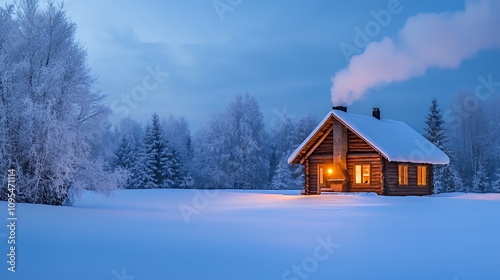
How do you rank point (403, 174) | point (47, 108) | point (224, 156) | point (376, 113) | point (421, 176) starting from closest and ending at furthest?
point (47, 108) → point (403, 174) → point (421, 176) → point (376, 113) → point (224, 156)

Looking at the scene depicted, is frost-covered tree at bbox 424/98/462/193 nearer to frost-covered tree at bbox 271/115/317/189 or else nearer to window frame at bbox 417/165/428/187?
frost-covered tree at bbox 271/115/317/189

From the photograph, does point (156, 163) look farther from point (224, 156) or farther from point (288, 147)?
point (288, 147)

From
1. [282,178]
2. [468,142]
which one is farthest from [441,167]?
[282,178]

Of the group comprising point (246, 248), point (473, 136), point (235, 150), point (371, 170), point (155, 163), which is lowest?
point (246, 248)

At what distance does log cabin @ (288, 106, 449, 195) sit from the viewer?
35.7 meters

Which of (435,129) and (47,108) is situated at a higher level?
(435,129)

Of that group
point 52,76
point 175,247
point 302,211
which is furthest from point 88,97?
point 175,247

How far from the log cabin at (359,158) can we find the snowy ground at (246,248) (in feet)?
57.6

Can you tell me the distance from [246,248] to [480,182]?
51.3 m

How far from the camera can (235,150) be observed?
63438 mm

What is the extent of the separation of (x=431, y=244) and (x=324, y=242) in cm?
255

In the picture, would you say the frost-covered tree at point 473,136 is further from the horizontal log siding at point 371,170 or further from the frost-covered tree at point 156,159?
the frost-covered tree at point 156,159

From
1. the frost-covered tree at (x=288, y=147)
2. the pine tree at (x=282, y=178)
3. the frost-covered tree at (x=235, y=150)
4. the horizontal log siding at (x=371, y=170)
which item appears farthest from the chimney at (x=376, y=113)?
the frost-covered tree at (x=235, y=150)

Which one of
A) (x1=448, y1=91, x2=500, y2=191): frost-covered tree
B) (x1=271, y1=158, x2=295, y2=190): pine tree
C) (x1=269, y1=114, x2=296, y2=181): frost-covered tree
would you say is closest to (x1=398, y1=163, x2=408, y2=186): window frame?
(x1=448, y1=91, x2=500, y2=191): frost-covered tree
